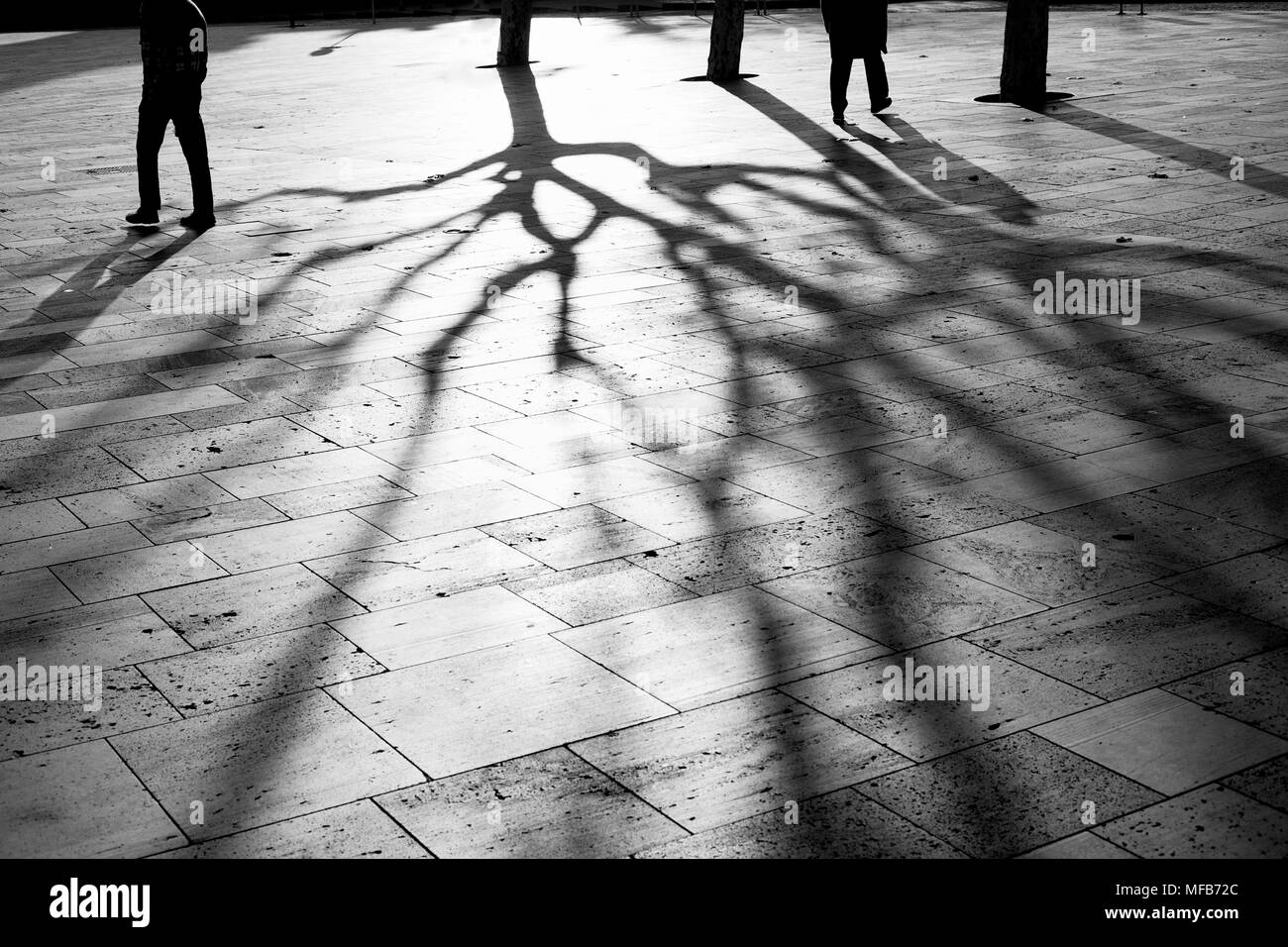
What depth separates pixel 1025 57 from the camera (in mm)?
16469

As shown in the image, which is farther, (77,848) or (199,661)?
(199,661)

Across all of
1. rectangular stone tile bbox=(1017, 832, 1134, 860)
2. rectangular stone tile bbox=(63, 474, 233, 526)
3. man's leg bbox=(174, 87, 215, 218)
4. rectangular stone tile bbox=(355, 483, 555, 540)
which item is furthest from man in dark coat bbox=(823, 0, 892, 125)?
rectangular stone tile bbox=(1017, 832, 1134, 860)

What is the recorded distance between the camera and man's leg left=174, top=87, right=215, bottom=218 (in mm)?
10852

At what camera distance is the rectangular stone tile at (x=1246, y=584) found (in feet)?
14.9

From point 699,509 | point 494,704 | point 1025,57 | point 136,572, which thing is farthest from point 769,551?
point 1025,57

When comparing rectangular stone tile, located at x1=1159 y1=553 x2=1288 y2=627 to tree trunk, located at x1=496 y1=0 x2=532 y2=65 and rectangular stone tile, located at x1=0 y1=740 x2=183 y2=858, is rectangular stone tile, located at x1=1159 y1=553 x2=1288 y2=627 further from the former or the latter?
tree trunk, located at x1=496 y1=0 x2=532 y2=65

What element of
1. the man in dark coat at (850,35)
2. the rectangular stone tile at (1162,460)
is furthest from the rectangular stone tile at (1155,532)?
the man in dark coat at (850,35)

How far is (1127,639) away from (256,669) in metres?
2.69

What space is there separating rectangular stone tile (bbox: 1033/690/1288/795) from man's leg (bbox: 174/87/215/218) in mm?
8853

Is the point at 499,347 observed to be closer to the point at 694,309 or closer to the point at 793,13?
the point at 694,309

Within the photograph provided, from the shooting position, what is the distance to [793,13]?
3334 cm
